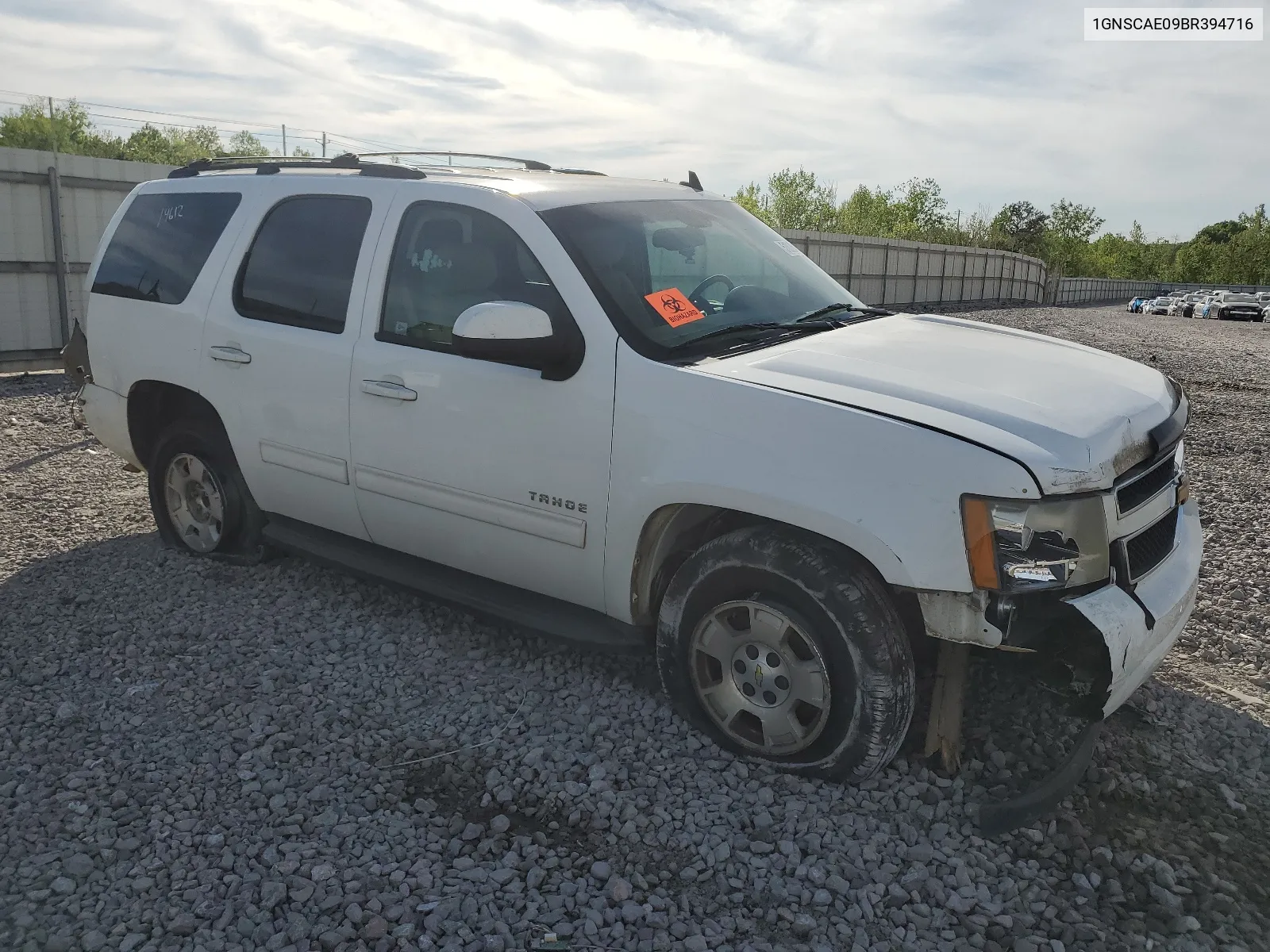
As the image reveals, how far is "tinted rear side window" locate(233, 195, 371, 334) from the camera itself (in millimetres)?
4262

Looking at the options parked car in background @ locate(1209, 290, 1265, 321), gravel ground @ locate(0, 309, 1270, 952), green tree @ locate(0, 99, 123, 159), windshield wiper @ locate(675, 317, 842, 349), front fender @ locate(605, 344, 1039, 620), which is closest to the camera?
gravel ground @ locate(0, 309, 1270, 952)

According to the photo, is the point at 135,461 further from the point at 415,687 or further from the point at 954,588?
the point at 954,588

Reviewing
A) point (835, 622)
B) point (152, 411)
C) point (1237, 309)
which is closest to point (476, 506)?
point (835, 622)

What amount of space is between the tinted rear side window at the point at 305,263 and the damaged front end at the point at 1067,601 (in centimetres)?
279

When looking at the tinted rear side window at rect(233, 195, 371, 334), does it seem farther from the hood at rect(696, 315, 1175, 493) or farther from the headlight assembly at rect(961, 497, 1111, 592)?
the headlight assembly at rect(961, 497, 1111, 592)

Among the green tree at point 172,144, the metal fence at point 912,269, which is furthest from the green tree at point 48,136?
the metal fence at point 912,269

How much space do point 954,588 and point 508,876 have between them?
4.94 ft

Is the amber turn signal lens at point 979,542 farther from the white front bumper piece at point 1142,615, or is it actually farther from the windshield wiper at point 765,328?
the windshield wiper at point 765,328

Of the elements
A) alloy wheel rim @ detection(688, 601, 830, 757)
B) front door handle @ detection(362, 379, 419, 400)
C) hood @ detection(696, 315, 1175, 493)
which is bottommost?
alloy wheel rim @ detection(688, 601, 830, 757)

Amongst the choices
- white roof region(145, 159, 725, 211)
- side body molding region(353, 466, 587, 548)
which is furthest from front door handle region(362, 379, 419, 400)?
white roof region(145, 159, 725, 211)

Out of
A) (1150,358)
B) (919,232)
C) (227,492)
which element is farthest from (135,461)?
(919,232)

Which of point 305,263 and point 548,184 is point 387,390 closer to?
point 305,263

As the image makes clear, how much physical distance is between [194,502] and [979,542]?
163 inches

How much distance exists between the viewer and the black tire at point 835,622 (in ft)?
9.91
